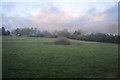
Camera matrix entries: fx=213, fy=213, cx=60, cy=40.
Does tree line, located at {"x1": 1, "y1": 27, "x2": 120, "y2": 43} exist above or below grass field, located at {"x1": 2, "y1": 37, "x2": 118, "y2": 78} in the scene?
above

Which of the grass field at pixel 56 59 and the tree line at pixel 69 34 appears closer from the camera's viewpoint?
the grass field at pixel 56 59

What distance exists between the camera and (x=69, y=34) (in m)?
4.10

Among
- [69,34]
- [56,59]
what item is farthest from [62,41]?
[56,59]

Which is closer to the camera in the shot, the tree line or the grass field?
the grass field

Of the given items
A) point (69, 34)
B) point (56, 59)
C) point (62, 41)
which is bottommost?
point (56, 59)

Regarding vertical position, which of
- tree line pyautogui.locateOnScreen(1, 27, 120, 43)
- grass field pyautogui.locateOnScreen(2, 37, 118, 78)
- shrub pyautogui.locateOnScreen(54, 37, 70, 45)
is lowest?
grass field pyautogui.locateOnScreen(2, 37, 118, 78)

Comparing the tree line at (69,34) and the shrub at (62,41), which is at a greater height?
the tree line at (69,34)

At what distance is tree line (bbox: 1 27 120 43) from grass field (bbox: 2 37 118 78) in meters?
0.08

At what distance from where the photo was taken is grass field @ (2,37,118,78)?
13.0 ft

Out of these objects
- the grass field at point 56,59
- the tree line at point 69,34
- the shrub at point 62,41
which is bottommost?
the grass field at point 56,59

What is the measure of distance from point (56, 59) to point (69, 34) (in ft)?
1.77

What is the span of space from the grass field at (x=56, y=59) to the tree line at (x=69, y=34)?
0.28 feet

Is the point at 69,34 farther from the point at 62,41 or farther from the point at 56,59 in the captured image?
the point at 56,59

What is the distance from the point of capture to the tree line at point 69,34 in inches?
161
